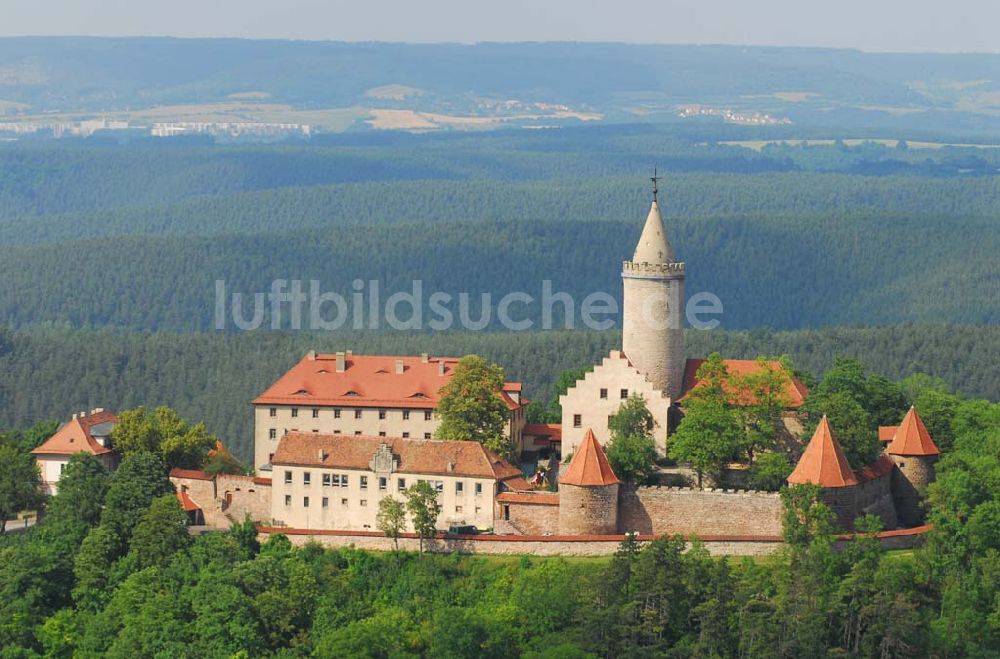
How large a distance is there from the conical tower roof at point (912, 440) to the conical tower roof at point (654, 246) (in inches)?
488

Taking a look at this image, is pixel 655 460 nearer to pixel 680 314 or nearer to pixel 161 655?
pixel 680 314

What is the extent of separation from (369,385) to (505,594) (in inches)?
764

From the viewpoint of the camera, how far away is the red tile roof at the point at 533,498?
88.4 m

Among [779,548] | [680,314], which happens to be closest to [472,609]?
[779,548]

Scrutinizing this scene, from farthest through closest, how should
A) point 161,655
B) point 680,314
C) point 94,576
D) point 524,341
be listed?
point 524,341 → point 680,314 → point 94,576 → point 161,655

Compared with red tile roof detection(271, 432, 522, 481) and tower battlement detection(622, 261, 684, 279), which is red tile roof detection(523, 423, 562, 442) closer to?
red tile roof detection(271, 432, 522, 481)

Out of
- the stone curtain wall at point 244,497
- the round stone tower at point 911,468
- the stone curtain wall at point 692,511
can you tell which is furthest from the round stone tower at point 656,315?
the stone curtain wall at point 244,497

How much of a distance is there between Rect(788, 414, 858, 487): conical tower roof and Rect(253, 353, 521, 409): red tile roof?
1675cm

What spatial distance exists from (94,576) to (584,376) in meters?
23.6

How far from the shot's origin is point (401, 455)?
9088cm

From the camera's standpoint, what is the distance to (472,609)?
8350 centimetres

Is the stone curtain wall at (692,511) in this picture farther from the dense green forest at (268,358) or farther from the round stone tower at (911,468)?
the dense green forest at (268,358)

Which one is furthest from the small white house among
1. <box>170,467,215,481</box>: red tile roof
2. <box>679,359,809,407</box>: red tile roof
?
<box>679,359,809,407</box>: red tile roof

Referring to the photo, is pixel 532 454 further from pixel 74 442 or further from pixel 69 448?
pixel 69 448
